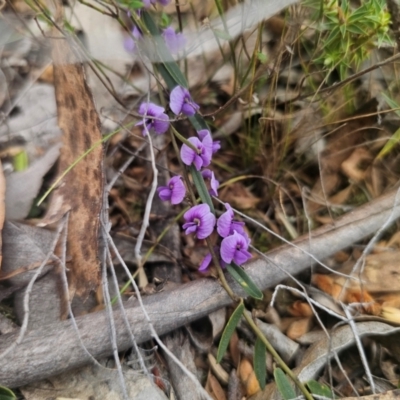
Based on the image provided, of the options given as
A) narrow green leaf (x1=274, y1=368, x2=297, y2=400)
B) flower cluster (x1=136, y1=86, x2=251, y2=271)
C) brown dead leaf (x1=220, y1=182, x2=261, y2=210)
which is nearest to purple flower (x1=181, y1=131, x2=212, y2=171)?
flower cluster (x1=136, y1=86, x2=251, y2=271)

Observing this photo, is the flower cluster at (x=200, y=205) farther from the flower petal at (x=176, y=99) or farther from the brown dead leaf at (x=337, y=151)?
the brown dead leaf at (x=337, y=151)

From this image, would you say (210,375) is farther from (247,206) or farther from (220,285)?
(247,206)

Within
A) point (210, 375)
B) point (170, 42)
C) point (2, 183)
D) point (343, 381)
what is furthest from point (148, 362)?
point (170, 42)

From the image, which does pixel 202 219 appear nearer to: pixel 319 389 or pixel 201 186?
pixel 201 186

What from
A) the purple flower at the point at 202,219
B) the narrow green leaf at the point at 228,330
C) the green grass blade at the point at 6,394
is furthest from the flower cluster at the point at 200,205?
the green grass blade at the point at 6,394

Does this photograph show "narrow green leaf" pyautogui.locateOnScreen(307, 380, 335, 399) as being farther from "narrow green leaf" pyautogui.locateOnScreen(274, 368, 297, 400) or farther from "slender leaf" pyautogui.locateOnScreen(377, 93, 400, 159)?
"slender leaf" pyautogui.locateOnScreen(377, 93, 400, 159)

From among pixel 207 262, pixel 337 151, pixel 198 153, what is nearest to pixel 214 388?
pixel 207 262
